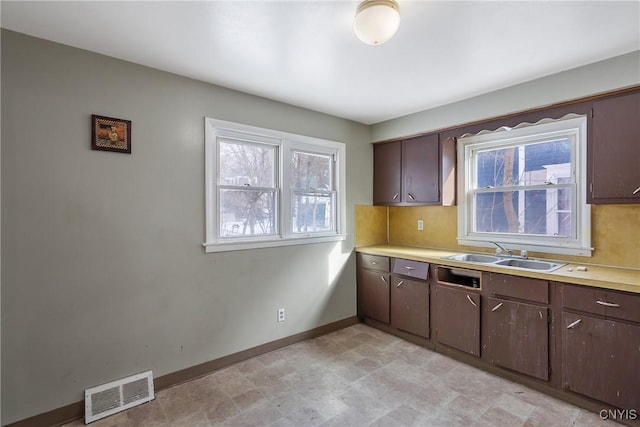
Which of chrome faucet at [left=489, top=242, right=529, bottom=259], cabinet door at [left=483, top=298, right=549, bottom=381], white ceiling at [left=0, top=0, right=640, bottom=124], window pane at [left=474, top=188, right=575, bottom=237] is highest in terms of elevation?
white ceiling at [left=0, top=0, right=640, bottom=124]

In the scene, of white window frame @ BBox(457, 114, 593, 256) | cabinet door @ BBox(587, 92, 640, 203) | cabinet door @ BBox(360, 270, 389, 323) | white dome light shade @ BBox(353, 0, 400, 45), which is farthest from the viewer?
A: cabinet door @ BBox(360, 270, 389, 323)

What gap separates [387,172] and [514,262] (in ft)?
5.42

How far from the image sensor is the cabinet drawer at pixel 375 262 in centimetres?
339

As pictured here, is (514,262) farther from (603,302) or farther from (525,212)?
(603,302)

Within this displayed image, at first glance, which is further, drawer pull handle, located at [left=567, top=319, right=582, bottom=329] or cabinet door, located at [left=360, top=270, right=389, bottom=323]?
cabinet door, located at [left=360, top=270, right=389, bottom=323]

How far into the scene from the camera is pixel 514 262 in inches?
111

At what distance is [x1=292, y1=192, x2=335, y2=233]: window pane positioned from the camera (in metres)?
3.24

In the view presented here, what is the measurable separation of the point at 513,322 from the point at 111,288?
299cm

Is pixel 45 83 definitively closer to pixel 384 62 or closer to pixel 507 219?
pixel 384 62

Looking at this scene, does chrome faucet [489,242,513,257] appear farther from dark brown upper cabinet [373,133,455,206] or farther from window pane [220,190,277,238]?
window pane [220,190,277,238]

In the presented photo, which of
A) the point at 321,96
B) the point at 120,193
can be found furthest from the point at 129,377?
the point at 321,96

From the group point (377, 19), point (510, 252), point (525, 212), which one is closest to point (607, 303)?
point (510, 252)

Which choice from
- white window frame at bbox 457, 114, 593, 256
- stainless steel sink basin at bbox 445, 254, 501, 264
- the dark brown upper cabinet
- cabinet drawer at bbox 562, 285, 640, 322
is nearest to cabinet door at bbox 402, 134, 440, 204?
the dark brown upper cabinet

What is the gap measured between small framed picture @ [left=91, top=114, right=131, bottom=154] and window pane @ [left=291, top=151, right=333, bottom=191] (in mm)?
1470
